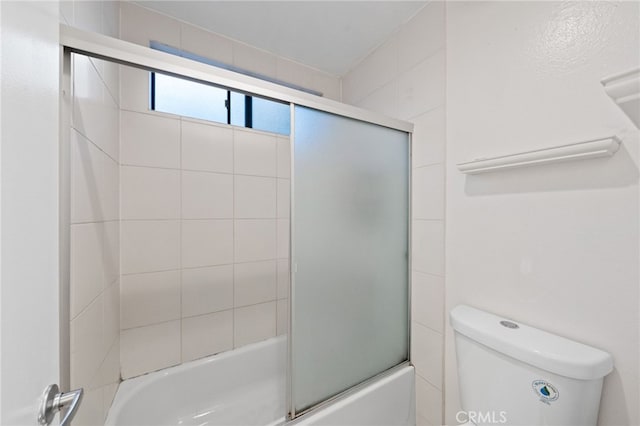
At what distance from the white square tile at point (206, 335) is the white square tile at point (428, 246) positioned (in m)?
1.21

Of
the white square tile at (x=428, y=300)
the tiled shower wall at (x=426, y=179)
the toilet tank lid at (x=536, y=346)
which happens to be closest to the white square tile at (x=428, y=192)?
the tiled shower wall at (x=426, y=179)

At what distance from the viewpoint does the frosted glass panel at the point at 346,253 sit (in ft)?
3.51

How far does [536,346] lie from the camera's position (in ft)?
2.66

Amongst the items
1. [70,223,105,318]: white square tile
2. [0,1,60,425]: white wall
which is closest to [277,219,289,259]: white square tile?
[70,223,105,318]: white square tile

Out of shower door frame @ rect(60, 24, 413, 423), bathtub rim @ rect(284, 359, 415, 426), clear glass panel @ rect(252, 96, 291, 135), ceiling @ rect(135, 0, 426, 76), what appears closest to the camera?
shower door frame @ rect(60, 24, 413, 423)

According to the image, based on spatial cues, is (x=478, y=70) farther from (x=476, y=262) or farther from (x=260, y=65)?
(x=260, y=65)

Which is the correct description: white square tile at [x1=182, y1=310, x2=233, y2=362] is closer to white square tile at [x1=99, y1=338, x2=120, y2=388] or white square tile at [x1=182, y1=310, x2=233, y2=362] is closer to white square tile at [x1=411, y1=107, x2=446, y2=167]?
white square tile at [x1=99, y1=338, x2=120, y2=388]

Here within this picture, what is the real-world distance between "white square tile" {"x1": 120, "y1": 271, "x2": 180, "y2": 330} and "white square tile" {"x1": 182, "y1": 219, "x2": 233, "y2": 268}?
131 millimetres

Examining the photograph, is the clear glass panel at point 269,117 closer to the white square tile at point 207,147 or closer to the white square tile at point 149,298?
the white square tile at point 207,147

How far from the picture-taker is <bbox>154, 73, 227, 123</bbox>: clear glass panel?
1482 mm

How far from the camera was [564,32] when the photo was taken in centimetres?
87

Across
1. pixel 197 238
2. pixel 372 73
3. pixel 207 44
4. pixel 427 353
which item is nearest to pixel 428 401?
pixel 427 353

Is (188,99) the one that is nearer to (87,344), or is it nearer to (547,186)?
(87,344)

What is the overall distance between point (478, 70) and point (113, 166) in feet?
5.75
